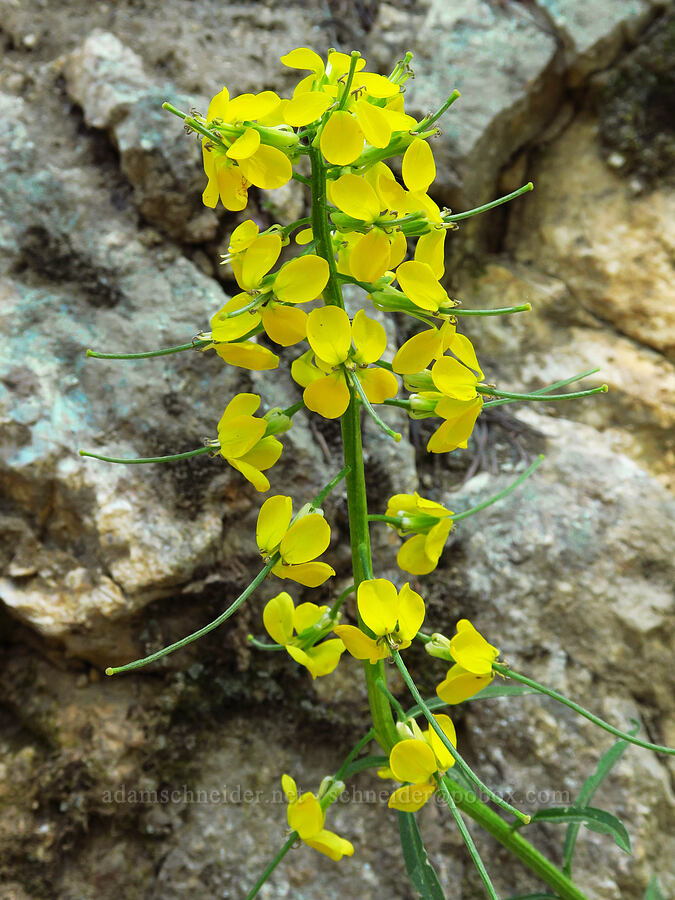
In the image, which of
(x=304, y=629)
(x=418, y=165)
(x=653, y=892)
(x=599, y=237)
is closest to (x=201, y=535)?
(x=304, y=629)

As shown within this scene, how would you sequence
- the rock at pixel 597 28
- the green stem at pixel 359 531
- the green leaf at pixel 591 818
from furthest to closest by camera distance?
the rock at pixel 597 28 < the green leaf at pixel 591 818 < the green stem at pixel 359 531

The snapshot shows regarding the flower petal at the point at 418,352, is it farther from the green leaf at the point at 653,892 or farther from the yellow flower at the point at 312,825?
the green leaf at the point at 653,892

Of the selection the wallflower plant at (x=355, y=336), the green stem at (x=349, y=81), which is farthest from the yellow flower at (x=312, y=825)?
the green stem at (x=349, y=81)

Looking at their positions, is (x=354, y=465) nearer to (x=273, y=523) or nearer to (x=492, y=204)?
(x=273, y=523)

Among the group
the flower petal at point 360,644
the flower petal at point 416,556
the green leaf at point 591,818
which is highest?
the flower petal at point 416,556

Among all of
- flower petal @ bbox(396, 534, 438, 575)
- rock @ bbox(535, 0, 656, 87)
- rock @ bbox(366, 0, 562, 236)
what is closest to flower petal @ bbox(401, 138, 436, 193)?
flower petal @ bbox(396, 534, 438, 575)

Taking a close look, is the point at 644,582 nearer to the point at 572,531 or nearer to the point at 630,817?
the point at 572,531
